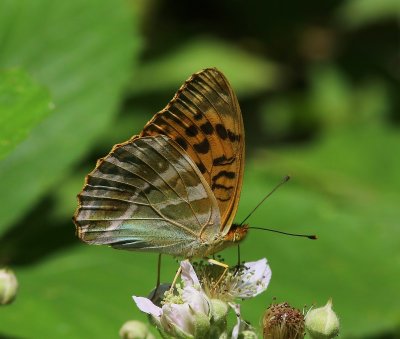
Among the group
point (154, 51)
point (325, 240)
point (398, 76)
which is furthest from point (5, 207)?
point (398, 76)

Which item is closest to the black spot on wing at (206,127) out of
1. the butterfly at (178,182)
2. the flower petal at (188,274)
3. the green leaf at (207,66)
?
the butterfly at (178,182)

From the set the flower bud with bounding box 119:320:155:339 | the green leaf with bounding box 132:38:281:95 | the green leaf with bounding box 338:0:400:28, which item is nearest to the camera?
the flower bud with bounding box 119:320:155:339

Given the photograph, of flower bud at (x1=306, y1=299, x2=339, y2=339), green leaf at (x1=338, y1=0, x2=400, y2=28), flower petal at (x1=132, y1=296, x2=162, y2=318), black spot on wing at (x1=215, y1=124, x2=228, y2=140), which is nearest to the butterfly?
black spot on wing at (x1=215, y1=124, x2=228, y2=140)

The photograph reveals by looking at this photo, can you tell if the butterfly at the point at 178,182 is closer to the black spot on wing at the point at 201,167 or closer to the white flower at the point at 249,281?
A: the black spot on wing at the point at 201,167

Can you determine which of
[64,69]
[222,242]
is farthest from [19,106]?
[64,69]

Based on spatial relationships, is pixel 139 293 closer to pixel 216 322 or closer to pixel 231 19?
pixel 216 322

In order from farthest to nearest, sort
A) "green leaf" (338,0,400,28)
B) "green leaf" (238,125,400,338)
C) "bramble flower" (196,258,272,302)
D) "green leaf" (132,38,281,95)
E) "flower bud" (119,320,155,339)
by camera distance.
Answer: "green leaf" (338,0,400,28)
"green leaf" (132,38,281,95)
"green leaf" (238,125,400,338)
"bramble flower" (196,258,272,302)
"flower bud" (119,320,155,339)

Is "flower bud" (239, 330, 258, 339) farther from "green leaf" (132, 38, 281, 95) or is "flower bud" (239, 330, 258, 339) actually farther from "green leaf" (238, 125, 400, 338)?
"green leaf" (132, 38, 281, 95)

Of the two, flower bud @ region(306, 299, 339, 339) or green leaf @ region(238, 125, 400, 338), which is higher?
flower bud @ region(306, 299, 339, 339)
